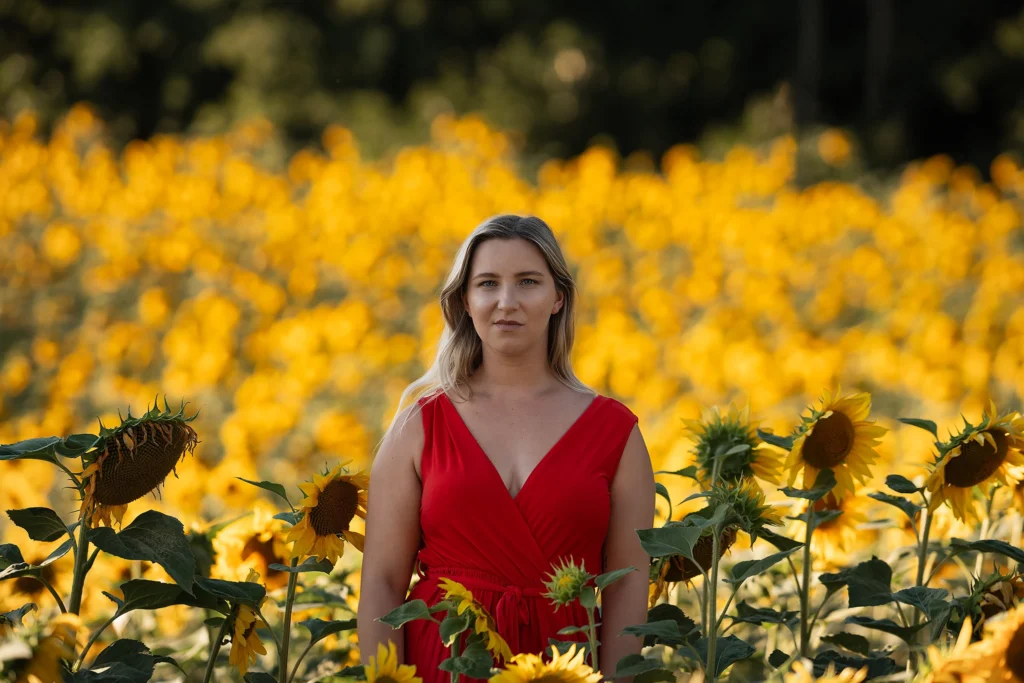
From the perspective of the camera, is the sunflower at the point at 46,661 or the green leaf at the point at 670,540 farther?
the green leaf at the point at 670,540

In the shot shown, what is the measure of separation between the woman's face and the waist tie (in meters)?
0.38

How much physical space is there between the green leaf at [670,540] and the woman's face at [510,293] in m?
0.51

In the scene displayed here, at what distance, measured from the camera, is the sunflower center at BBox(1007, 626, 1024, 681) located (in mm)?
1170

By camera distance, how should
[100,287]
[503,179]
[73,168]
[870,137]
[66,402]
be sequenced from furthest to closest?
1. [870,137]
2. [73,168]
3. [503,179]
4. [100,287]
5. [66,402]

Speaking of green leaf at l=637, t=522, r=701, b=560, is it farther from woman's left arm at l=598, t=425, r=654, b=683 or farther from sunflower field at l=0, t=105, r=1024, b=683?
woman's left arm at l=598, t=425, r=654, b=683

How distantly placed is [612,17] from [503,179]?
684cm

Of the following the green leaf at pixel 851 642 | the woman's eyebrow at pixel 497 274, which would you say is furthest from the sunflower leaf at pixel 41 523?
the green leaf at pixel 851 642

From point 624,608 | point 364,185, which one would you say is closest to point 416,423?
point 624,608

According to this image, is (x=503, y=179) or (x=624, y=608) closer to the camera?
(x=624, y=608)

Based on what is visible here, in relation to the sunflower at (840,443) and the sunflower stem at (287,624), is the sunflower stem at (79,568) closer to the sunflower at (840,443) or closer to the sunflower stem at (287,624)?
the sunflower stem at (287,624)

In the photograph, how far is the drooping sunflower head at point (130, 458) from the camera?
1506 millimetres

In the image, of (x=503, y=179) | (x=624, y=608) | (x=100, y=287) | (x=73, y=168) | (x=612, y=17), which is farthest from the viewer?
(x=612, y=17)

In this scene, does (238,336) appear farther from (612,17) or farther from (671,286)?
(612,17)

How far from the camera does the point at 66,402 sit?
547cm
